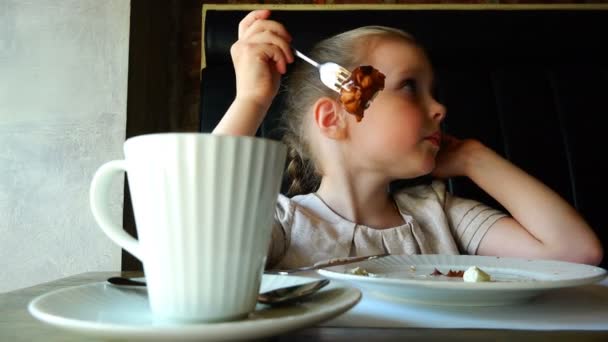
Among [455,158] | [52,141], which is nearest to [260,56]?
[455,158]

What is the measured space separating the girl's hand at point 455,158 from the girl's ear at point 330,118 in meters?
0.21

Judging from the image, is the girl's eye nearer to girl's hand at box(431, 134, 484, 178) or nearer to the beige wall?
girl's hand at box(431, 134, 484, 178)

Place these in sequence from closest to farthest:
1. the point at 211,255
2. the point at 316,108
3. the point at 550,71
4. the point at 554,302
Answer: the point at 211,255
the point at 554,302
the point at 316,108
the point at 550,71

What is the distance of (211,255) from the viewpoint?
31 cm

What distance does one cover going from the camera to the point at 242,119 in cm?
94

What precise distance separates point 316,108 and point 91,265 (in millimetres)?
868

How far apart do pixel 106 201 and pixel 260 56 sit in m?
0.68

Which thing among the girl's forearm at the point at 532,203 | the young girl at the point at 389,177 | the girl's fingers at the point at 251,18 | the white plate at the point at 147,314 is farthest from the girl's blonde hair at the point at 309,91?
the white plate at the point at 147,314

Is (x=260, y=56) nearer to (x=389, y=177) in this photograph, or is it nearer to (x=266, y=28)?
(x=266, y=28)

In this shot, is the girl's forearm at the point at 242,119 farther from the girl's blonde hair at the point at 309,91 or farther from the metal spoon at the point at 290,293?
the metal spoon at the point at 290,293

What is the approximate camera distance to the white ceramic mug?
0.30 m

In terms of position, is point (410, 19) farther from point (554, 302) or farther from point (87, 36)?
point (554, 302)

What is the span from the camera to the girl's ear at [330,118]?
107 cm

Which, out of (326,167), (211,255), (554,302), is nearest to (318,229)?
(326,167)
